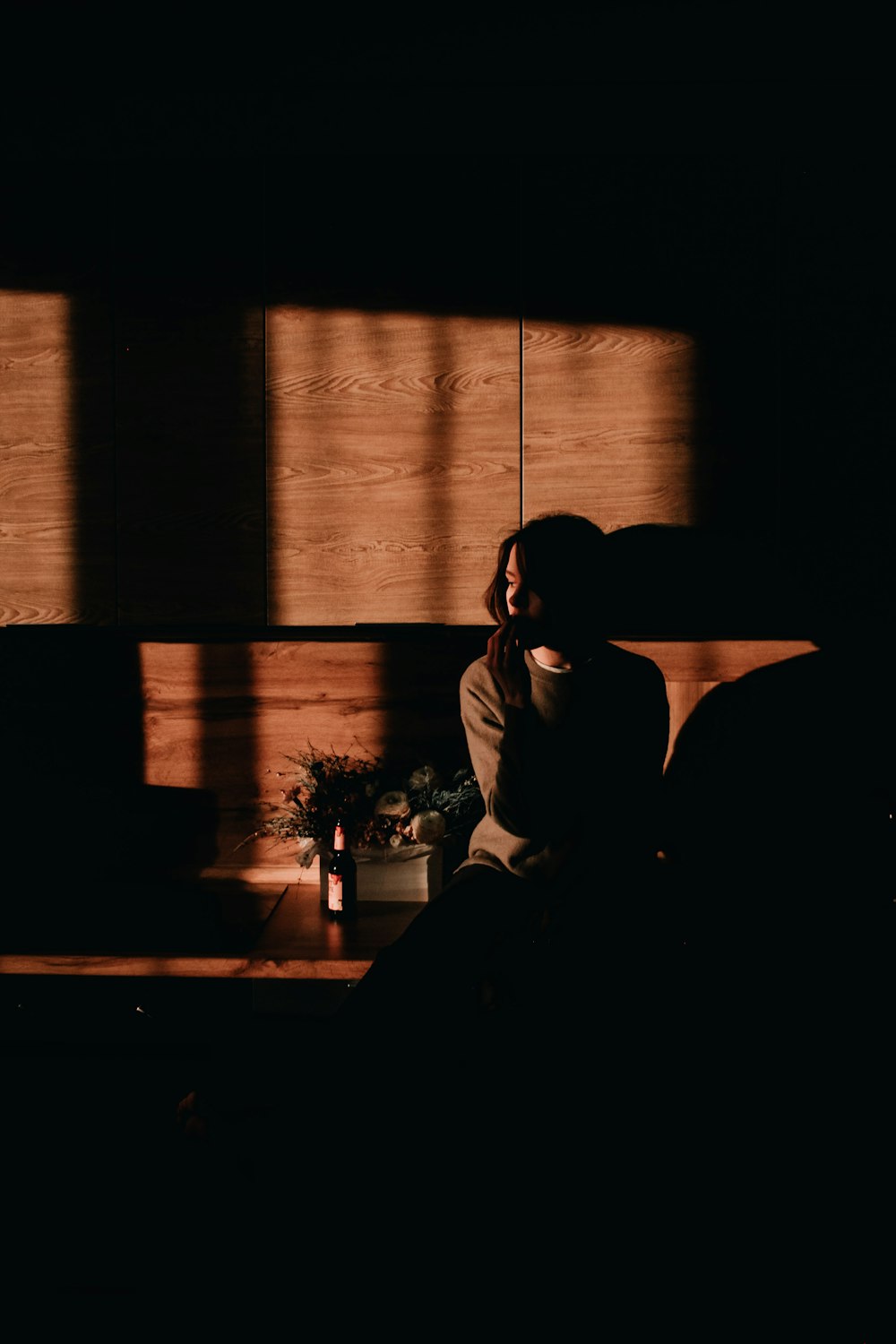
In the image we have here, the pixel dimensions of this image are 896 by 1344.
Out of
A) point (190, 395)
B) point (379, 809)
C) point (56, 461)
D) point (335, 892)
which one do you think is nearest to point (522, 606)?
point (379, 809)

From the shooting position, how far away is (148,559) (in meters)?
2.02

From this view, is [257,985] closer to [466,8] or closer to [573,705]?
[573,705]

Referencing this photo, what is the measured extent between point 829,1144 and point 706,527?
124 centimetres

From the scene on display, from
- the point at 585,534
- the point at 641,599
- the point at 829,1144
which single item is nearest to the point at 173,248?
the point at 585,534

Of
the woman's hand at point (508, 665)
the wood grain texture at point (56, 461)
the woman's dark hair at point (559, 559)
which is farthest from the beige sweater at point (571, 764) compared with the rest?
the wood grain texture at point (56, 461)

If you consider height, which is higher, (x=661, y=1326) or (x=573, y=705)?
(x=573, y=705)

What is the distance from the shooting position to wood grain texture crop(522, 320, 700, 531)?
6.43 feet

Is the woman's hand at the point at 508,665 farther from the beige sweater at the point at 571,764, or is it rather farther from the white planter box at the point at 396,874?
the white planter box at the point at 396,874

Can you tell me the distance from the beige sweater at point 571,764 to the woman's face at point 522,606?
0.18 ft

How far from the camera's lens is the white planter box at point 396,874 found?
2006mm

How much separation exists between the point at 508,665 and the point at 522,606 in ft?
0.45

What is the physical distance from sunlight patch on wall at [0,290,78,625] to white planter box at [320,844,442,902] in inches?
34.3

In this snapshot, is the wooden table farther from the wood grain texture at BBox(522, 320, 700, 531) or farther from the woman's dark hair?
the wood grain texture at BBox(522, 320, 700, 531)

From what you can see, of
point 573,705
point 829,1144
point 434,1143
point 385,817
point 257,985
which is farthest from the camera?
point 257,985
